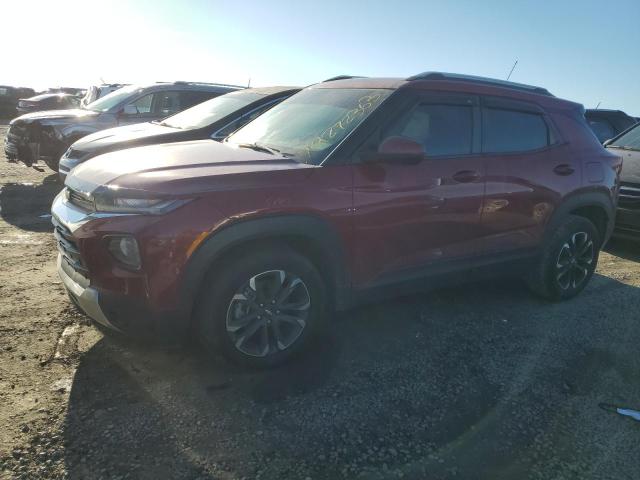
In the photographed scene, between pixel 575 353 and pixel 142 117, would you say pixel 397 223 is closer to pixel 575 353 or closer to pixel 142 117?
pixel 575 353

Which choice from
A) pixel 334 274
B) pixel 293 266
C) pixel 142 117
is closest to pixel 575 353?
pixel 334 274

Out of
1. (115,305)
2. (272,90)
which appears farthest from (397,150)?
(272,90)

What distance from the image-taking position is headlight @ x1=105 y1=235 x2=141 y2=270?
260 centimetres

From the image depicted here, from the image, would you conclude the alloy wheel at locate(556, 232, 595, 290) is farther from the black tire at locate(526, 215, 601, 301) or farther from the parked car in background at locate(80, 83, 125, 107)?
the parked car in background at locate(80, 83, 125, 107)

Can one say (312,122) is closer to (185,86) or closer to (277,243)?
(277,243)

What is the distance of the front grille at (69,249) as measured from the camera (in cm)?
278

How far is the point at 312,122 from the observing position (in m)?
3.64

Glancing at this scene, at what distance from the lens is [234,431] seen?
2.54 m

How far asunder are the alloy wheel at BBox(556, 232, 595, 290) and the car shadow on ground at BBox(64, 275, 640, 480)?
0.66 metres

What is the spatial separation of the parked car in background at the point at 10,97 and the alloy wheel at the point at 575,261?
23.9 meters

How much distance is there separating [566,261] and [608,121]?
22.7 feet

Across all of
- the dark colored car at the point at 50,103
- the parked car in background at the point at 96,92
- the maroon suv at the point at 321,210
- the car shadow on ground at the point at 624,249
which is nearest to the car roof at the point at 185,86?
the parked car in background at the point at 96,92

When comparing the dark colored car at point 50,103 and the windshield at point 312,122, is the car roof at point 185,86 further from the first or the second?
the dark colored car at point 50,103

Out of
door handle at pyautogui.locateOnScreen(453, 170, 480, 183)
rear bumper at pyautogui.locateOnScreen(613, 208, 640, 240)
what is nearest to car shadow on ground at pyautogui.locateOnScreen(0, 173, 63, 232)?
door handle at pyautogui.locateOnScreen(453, 170, 480, 183)
